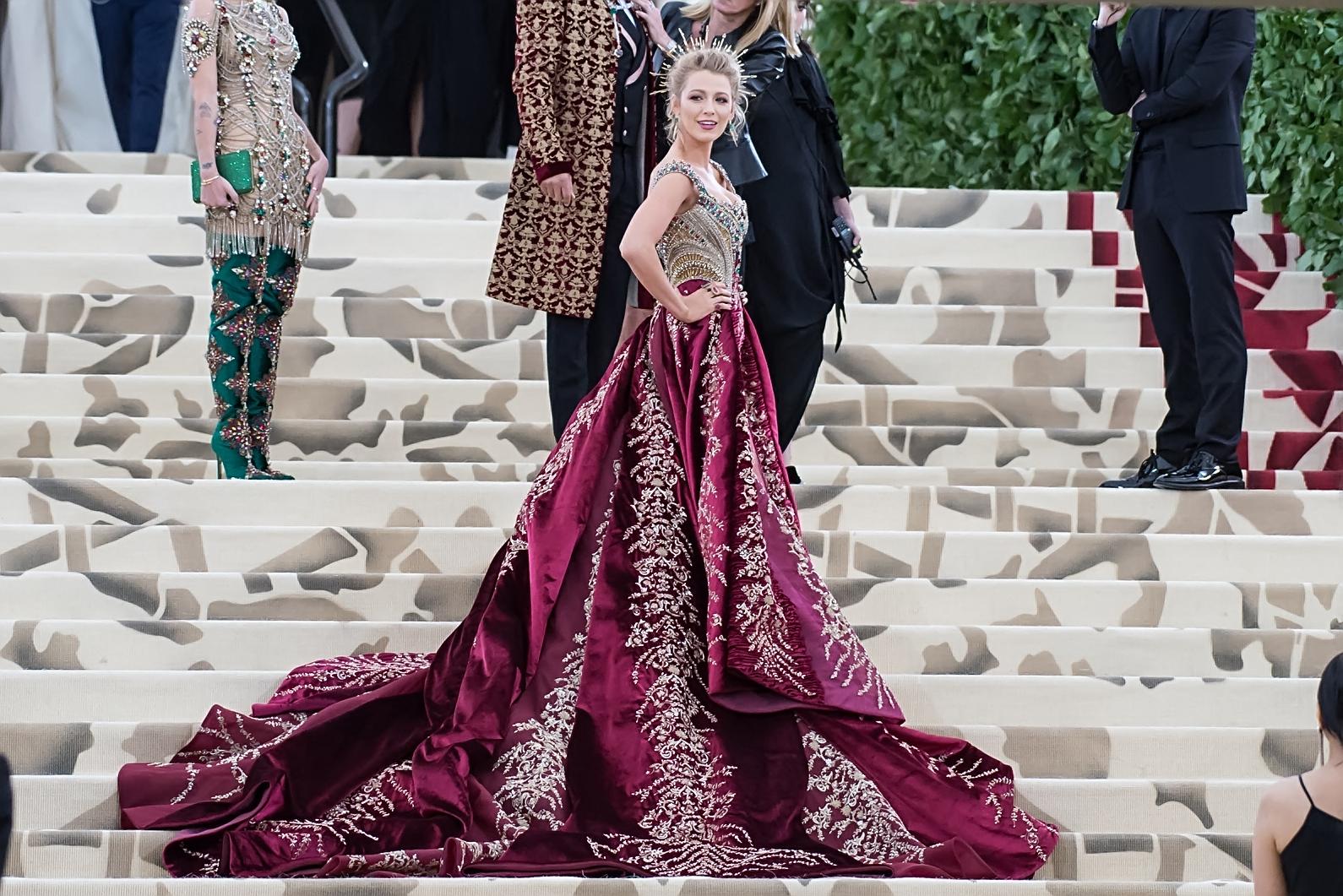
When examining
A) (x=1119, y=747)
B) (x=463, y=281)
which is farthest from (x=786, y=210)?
(x=463, y=281)

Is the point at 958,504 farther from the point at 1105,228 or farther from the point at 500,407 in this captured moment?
the point at 1105,228

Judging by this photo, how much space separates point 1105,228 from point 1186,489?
232 centimetres

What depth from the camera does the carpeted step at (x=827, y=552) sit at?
175 inches

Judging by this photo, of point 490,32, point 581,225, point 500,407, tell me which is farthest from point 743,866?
point 490,32

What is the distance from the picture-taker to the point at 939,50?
870 cm

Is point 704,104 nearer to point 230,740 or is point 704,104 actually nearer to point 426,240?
point 230,740

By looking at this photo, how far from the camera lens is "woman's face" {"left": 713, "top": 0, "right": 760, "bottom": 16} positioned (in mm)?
4586

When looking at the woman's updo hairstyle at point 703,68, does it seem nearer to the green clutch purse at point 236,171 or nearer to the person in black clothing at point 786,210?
the person in black clothing at point 786,210

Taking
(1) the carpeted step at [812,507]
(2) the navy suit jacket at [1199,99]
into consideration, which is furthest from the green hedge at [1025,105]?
(1) the carpeted step at [812,507]

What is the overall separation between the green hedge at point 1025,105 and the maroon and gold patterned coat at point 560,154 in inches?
100

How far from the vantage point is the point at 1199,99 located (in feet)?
16.2

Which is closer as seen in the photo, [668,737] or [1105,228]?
[668,737]

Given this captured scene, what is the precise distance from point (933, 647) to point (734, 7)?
164cm

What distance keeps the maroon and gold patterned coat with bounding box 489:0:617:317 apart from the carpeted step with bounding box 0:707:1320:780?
1500mm
